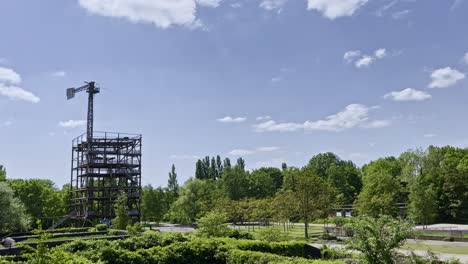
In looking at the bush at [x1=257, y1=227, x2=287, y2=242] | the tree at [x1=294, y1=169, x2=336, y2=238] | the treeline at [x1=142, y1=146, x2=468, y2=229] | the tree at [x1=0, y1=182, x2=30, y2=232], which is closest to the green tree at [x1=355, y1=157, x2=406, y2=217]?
the treeline at [x1=142, y1=146, x2=468, y2=229]

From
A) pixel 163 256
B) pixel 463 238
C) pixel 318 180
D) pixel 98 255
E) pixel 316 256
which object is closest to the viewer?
pixel 98 255

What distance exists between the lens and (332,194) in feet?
175

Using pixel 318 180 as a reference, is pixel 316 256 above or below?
below

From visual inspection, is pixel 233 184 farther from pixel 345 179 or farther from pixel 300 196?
pixel 300 196

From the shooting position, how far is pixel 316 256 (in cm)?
2680

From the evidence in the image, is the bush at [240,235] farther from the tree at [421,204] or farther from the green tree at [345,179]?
the green tree at [345,179]

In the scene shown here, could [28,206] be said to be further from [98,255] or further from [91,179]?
[98,255]

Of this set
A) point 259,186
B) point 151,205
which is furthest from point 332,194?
point 259,186

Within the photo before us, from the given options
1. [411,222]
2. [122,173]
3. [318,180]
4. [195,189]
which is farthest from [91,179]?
[411,222]

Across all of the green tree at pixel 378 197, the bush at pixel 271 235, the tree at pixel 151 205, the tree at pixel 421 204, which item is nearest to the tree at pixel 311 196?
the green tree at pixel 378 197

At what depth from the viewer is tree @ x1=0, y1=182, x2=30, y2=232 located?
4322 centimetres

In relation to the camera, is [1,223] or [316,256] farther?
[1,223]

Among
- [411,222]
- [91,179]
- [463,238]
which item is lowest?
[463,238]

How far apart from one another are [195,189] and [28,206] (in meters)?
26.9
